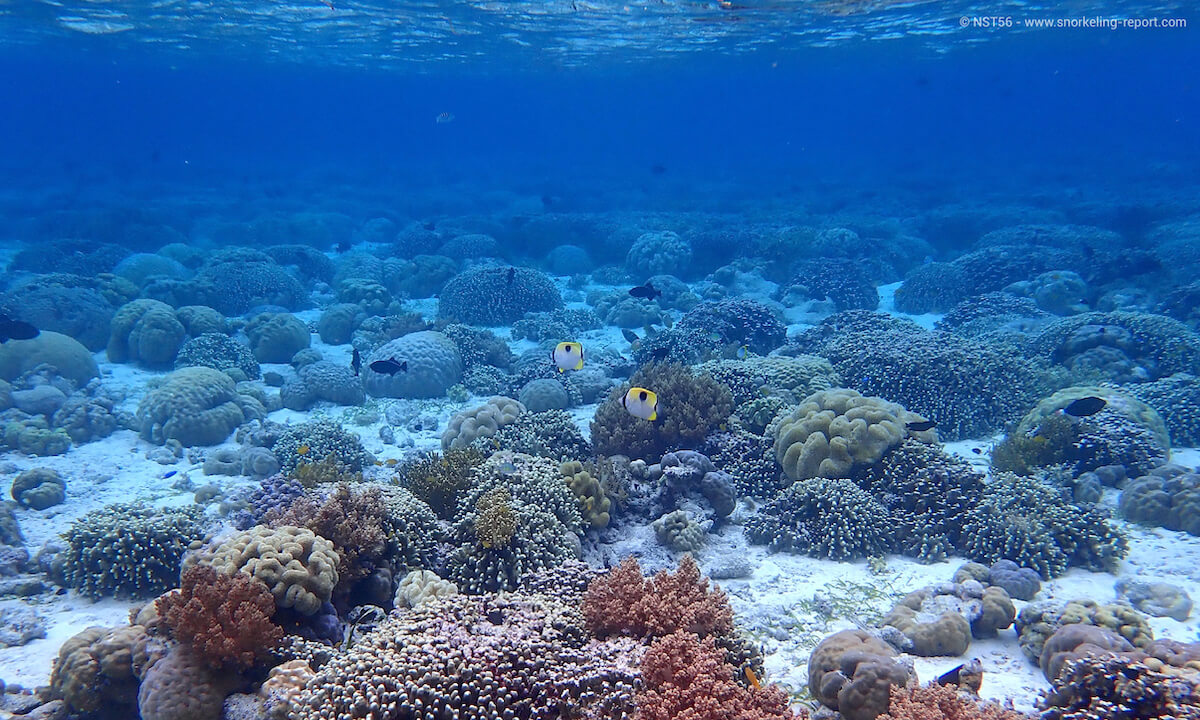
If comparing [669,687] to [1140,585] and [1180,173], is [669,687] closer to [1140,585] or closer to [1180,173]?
[1140,585]

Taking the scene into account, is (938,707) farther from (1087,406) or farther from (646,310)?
(646,310)

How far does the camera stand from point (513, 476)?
7004mm

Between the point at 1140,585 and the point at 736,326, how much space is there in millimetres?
10226

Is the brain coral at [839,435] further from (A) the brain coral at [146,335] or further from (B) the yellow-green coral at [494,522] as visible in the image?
(A) the brain coral at [146,335]

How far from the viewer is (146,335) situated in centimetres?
1442

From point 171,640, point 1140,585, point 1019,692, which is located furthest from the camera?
point 1140,585

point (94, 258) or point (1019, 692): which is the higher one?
point (1019, 692)

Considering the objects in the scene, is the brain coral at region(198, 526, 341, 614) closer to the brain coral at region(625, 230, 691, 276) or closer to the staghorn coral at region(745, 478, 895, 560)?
the staghorn coral at region(745, 478, 895, 560)

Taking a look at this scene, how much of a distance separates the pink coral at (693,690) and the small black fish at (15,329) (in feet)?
47.1

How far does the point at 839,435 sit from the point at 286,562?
21.6 ft

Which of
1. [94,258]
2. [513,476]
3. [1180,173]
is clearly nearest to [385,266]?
[94,258]

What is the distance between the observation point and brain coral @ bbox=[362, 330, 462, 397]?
13320 mm

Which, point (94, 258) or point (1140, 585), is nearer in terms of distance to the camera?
point (1140, 585)

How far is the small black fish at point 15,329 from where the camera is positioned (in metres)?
11.6
